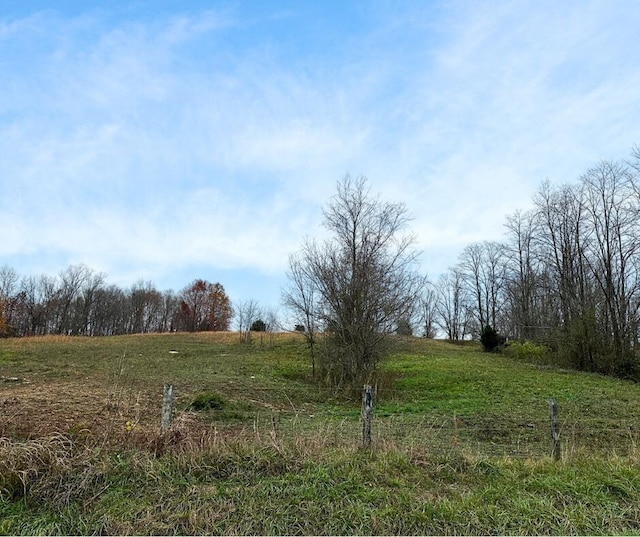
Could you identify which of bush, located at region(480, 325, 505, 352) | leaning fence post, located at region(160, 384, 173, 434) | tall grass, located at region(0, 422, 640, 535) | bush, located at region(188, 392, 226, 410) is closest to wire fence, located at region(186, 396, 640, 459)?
tall grass, located at region(0, 422, 640, 535)

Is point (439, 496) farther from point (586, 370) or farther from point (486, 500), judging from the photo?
point (586, 370)

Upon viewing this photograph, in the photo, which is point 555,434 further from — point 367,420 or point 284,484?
point 284,484

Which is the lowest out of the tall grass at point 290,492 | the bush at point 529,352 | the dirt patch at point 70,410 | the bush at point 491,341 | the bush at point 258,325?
the tall grass at point 290,492

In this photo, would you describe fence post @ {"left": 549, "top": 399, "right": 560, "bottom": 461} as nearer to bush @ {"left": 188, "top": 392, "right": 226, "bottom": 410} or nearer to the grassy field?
the grassy field

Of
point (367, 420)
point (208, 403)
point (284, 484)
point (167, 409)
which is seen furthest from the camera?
point (208, 403)

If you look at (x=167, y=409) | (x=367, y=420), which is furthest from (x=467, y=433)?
(x=167, y=409)

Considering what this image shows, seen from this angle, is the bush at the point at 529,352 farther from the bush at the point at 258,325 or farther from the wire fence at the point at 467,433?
the bush at the point at 258,325

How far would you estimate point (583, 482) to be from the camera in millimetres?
4930

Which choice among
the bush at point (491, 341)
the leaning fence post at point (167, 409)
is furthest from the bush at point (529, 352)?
the leaning fence post at point (167, 409)

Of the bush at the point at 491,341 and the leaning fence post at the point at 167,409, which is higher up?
the bush at the point at 491,341

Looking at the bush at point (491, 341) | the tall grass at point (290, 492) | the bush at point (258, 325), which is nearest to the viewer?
the tall grass at point (290, 492)

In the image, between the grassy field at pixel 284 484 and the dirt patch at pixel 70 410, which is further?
the dirt patch at pixel 70 410

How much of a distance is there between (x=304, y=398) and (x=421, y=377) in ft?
22.9

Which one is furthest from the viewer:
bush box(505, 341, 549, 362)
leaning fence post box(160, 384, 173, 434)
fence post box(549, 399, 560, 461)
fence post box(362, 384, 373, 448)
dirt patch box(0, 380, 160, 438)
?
bush box(505, 341, 549, 362)
